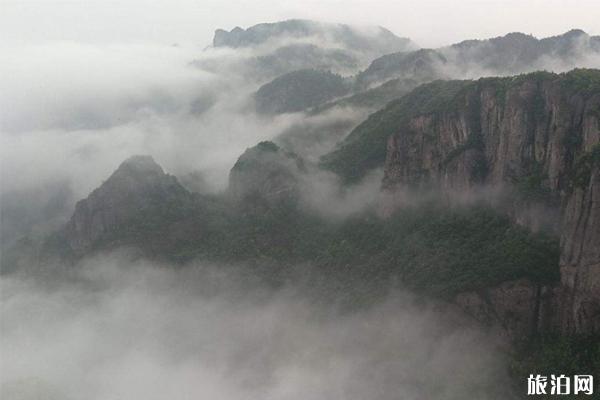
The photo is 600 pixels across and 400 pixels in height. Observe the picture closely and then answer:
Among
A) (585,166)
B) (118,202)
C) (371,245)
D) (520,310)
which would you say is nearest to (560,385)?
(520,310)

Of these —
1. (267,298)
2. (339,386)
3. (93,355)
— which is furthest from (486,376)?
(93,355)

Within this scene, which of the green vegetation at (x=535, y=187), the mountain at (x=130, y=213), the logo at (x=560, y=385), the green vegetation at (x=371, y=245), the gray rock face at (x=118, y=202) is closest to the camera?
the logo at (x=560, y=385)

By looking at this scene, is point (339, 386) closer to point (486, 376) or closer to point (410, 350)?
point (410, 350)

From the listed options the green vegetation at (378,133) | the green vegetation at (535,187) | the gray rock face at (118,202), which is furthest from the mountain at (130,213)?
the green vegetation at (535,187)

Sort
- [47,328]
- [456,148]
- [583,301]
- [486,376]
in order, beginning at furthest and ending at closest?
[47,328]
[456,148]
[486,376]
[583,301]

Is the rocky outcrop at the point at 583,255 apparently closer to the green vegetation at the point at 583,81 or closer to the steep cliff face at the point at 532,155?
the steep cliff face at the point at 532,155

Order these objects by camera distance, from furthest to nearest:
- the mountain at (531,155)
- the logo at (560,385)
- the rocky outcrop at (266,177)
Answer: the rocky outcrop at (266,177) → the mountain at (531,155) → the logo at (560,385)
